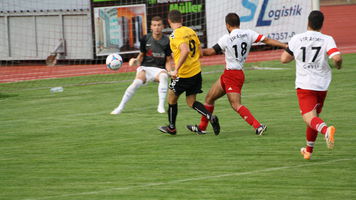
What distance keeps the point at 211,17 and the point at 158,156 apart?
18.0m

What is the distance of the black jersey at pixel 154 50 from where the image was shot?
47.5ft

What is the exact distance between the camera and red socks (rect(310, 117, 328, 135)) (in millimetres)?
8367

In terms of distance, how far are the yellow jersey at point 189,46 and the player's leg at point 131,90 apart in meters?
3.51

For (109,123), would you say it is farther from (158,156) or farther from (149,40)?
(158,156)

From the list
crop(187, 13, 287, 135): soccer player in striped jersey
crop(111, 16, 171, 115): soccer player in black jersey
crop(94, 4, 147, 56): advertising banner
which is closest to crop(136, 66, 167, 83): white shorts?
crop(111, 16, 171, 115): soccer player in black jersey

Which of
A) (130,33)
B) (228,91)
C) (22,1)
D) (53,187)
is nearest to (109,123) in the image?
(228,91)

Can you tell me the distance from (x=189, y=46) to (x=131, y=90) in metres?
3.77

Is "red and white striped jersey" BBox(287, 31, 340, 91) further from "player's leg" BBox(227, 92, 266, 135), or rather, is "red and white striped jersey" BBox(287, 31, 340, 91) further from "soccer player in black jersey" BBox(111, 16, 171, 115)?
"soccer player in black jersey" BBox(111, 16, 171, 115)

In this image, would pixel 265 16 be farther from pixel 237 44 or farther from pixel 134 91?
pixel 237 44

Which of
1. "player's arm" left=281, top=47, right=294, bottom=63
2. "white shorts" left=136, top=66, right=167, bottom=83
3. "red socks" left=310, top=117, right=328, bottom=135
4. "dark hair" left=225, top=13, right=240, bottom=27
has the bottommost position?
"white shorts" left=136, top=66, right=167, bottom=83

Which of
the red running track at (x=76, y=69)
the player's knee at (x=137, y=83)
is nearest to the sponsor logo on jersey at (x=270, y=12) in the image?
the red running track at (x=76, y=69)

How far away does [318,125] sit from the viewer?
27.7ft

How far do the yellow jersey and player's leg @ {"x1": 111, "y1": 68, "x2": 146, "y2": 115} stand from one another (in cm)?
351

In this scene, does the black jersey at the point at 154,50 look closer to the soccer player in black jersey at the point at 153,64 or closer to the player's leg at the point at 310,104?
the soccer player in black jersey at the point at 153,64
